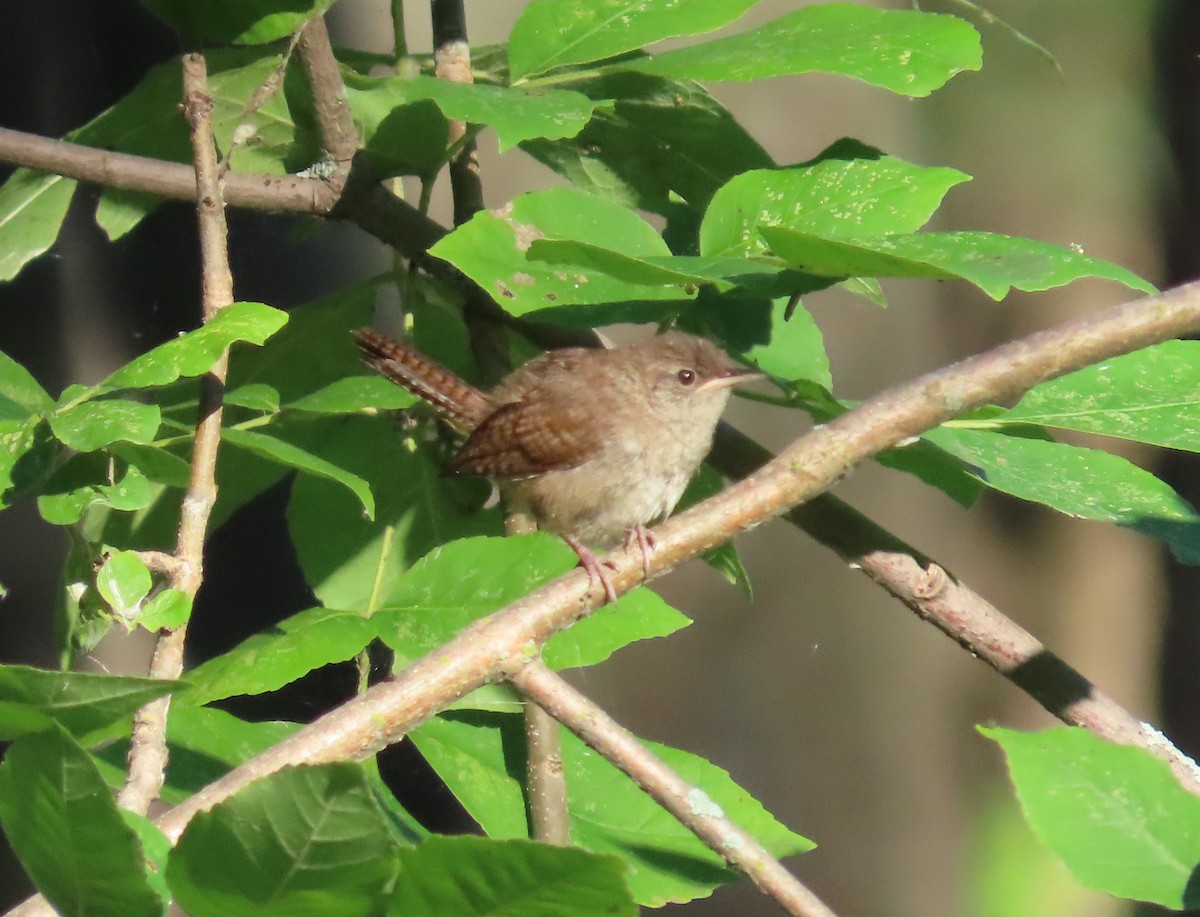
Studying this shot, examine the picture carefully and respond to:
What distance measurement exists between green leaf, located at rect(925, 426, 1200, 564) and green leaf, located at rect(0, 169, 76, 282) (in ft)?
3.75

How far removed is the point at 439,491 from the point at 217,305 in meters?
0.45

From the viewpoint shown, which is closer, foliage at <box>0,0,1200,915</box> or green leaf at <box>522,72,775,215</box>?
foliage at <box>0,0,1200,915</box>

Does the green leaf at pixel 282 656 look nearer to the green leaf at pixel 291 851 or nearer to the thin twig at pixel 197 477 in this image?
the thin twig at pixel 197 477

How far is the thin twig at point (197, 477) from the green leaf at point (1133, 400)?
2.31 feet

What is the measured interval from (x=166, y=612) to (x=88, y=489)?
5.7 inches

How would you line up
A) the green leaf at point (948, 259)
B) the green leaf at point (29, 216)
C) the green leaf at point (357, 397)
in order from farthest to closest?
1. the green leaf at point (29, 216)
2. the green leaf at point (357, 397)
3. the green leaf at point (948, 259)

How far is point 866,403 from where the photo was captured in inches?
36.8

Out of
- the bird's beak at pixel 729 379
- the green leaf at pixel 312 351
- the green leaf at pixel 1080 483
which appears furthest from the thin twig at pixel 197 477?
the bird's beak at pixel 729 379

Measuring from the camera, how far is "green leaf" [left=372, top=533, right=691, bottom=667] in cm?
99

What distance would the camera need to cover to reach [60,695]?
0.53 m

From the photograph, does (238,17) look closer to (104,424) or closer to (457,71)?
(457,71)

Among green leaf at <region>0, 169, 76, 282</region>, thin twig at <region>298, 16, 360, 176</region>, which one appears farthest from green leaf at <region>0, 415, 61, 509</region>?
green leaf at <region>0, 169, 76, 282</region>

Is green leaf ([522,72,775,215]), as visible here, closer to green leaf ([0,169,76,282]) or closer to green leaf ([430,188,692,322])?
green leaf ([430,188,692,322])

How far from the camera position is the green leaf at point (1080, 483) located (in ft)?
3.23
